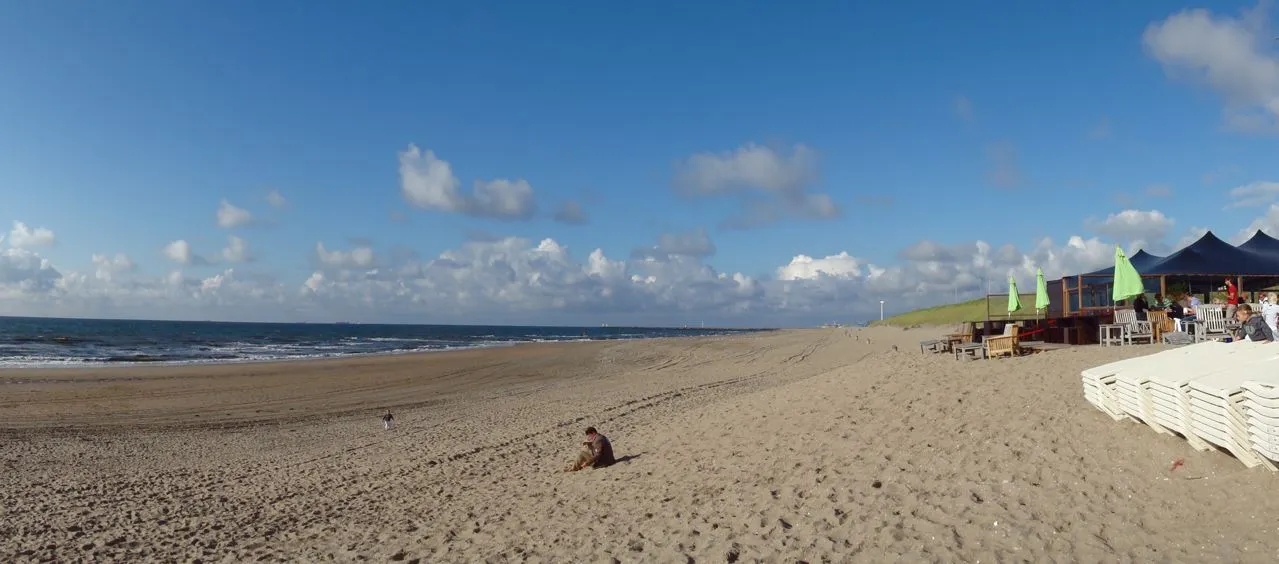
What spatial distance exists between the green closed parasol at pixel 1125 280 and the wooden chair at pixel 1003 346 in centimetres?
332

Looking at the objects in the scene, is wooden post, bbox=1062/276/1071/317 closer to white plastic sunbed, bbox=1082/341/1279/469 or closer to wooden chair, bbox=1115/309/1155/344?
wooden chair, bbox=1115/309/1155/344

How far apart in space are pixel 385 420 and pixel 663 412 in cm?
550

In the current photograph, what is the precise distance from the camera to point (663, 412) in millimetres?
14664

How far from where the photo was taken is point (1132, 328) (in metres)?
14.6

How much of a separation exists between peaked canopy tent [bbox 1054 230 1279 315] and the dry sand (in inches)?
346

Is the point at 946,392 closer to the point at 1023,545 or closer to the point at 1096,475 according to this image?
the point at 1096,475

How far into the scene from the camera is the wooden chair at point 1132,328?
1425 cm

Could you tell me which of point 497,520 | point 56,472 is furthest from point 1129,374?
point 56,472

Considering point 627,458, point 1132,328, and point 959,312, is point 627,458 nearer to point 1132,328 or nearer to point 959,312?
point 1132,328

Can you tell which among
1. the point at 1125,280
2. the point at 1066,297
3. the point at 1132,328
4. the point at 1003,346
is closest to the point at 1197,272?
the point at 1066,297

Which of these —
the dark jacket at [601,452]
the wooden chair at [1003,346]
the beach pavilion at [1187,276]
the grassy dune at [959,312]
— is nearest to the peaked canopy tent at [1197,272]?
the beach pavilion at [1187,276]

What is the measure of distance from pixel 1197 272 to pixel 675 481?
17.7 meters

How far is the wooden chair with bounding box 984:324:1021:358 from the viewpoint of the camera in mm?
14094

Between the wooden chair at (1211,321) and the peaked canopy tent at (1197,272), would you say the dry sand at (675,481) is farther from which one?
the peaked canopy tent at (1197,272)
